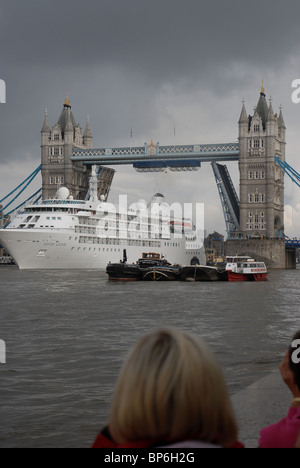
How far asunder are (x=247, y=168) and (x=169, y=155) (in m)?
13.1

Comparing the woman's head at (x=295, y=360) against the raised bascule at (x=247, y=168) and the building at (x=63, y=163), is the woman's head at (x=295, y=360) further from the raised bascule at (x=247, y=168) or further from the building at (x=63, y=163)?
the building at (x=63, y=163)

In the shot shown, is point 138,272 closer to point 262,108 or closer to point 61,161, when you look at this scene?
point 61,161

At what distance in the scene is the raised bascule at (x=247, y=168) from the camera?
316 ft

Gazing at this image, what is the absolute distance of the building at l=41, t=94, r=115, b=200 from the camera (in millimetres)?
106375

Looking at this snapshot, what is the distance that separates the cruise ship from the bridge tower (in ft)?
34.1

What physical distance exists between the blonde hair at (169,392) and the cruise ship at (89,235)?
69.1m

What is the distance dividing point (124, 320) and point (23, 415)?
13.5m

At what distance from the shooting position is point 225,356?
48.8 ft

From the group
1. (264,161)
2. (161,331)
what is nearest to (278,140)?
(264,161)

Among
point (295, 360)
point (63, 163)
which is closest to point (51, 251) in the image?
point (63, 163)

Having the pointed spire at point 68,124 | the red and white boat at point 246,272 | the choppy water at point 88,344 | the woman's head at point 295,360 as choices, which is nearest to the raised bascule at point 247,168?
the pointed spire at point 68,124

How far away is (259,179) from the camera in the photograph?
97.9m

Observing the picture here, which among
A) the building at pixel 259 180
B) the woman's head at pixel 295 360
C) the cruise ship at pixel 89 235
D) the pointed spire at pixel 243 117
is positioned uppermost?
the pointed spire at pixel 243 117

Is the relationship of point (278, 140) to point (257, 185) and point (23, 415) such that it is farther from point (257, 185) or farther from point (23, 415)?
point (23, 415)
